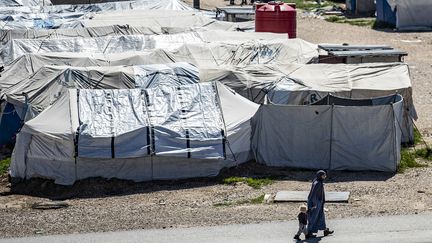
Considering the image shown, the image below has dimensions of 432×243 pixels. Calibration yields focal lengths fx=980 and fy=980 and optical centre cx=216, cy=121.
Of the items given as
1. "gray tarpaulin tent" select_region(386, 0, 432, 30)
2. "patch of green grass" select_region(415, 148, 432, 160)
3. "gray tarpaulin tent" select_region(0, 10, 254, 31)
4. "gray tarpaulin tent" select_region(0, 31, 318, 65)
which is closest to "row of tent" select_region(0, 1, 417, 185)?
"patch of green grass" select_region(415, 148, 432, 160)

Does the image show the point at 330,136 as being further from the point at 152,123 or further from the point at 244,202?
the point at 152,123

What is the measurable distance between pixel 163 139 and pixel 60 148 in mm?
2315

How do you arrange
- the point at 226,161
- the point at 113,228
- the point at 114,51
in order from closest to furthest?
1. the point at 113,228
2. the point at 226,161
3. the point at 114,51

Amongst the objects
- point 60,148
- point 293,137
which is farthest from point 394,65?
point 60,148

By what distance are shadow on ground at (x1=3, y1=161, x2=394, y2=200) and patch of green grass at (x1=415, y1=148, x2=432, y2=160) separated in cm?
183

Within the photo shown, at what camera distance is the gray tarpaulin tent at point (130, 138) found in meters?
A: 21.8

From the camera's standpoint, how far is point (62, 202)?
822 inches

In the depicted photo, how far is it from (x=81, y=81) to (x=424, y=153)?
886 cm

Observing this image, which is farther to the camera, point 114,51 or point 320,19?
point 320,19

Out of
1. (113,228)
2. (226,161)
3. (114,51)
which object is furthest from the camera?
(114,51)

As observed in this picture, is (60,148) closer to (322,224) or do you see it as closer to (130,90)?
(130,90)

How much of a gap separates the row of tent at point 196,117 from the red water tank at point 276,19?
759 centimetres

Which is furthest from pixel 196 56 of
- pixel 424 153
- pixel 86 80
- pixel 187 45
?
pixel 424 153

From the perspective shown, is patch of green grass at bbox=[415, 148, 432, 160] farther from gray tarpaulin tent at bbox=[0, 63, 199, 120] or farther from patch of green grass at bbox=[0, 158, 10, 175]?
patch of green grass at bbox=[0, 158, 10, 175]
